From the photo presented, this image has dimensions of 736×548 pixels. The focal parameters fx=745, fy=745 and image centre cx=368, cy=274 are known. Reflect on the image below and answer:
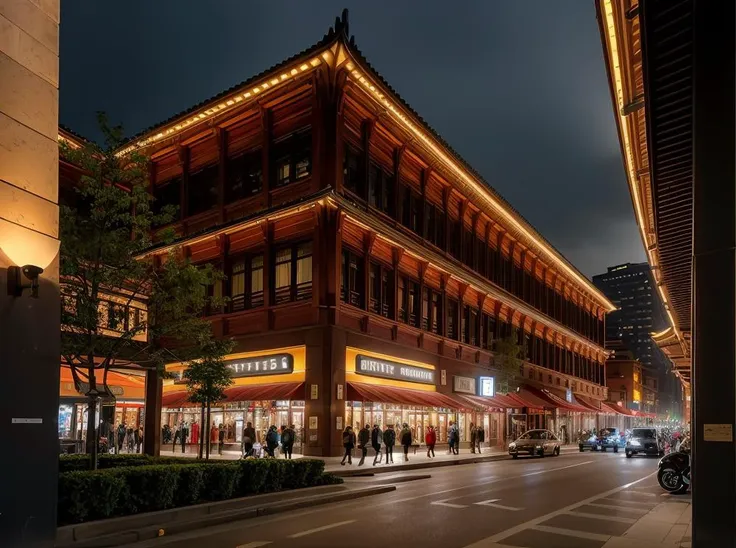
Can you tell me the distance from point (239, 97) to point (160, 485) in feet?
85.6

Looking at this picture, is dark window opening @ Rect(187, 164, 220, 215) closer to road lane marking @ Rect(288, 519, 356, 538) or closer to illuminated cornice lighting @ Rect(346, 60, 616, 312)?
illuminated cornice lighting @ Rect(346, 60, 616, 312)

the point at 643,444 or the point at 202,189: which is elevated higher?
the point at 202,189

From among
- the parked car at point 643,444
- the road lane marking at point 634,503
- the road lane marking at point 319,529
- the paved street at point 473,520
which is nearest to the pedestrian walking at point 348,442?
the paved street at point 473,520

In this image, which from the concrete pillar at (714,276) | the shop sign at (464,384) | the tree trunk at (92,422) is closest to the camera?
the concrete pillar at (714,276)

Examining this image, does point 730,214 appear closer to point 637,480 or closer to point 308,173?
point 637,480

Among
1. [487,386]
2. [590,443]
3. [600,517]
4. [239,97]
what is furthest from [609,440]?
[600,517]

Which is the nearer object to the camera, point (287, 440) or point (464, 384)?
point (287, 440)

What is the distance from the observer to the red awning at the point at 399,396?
1329 inches

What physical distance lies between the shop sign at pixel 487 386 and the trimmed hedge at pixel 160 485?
30.9m

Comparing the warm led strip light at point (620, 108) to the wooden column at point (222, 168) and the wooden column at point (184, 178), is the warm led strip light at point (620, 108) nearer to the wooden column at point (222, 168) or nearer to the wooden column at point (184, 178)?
the wooden column at point (222, 168)

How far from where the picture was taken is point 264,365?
117ft

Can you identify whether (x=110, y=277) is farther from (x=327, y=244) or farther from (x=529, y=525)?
(x=327, y=244)

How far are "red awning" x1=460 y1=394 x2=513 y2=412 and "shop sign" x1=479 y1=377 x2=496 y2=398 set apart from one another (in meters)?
0.33

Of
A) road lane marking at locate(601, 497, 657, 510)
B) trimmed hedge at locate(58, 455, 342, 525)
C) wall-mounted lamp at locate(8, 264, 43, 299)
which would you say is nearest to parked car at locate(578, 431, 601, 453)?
road lane marking at locate(601, 497, 657, 510)
